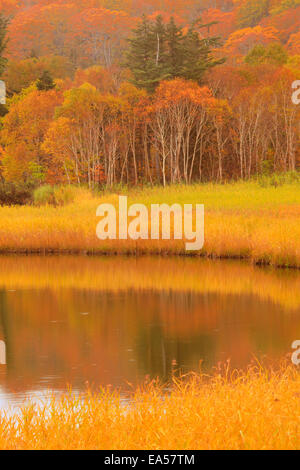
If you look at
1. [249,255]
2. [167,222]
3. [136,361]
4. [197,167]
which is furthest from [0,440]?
[197,167]

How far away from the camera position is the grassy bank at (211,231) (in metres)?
21.0

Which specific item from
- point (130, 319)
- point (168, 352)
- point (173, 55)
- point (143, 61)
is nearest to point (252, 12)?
point (143, 61)

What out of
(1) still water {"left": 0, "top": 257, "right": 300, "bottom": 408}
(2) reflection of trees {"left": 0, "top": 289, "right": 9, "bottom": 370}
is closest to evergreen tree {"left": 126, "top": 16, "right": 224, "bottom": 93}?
(1) still water {"left": 0, "top": 257, "right": 300, "bottom": 408}

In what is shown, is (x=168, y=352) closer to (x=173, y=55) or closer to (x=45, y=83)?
(x=173, y=55)

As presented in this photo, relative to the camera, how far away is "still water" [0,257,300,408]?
1070 cm

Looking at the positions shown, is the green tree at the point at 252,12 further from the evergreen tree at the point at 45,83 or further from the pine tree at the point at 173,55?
the evergreen tree at the point at 45,83

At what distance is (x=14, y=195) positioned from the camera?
37000 mm

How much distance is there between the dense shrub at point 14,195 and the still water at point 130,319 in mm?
13600

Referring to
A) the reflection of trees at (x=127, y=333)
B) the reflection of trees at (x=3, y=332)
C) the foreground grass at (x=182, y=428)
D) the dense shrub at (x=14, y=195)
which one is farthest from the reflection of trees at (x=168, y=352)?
the dense shrub at (x=14, y=195)

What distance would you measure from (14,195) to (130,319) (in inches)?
917

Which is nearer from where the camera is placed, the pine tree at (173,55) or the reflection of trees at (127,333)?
the reflection of trees at (127,333)

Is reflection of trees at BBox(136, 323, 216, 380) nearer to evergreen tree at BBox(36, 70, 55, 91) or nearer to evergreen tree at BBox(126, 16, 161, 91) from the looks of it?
evergreen tree at BBox(126, 16, 161, 91)

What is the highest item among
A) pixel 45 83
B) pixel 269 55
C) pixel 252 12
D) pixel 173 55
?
pixel 252 12

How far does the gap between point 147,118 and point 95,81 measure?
573 inches
